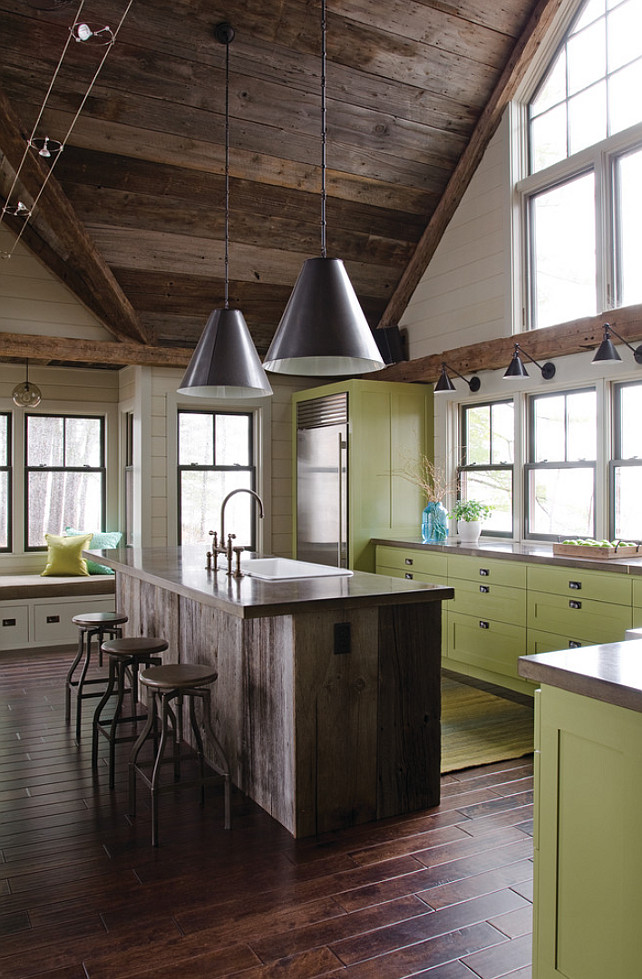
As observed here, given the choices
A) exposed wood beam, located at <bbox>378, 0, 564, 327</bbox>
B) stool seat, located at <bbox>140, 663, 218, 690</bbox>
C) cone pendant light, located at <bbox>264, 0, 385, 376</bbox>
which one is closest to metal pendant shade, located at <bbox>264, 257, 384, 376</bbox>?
cone pendant light, located at <bbox>264, 0, 385, 376</bbox>

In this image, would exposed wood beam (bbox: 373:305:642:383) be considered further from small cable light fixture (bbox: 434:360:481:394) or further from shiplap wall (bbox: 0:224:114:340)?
shiplap wall (bbox: 0:224:114:340)

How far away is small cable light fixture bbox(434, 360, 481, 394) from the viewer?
5.77 meters

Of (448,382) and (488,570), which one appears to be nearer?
(488,570)

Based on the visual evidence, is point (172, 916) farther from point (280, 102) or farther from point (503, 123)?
point (503, 123)

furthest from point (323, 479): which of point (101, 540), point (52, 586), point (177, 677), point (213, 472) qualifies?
point (177, 677)

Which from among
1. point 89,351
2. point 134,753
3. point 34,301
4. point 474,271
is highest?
point 474,271

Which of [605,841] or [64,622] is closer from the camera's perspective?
[605,841]

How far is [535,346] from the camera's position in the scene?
205 inches

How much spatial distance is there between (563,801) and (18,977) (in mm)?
1560

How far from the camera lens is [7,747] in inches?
157

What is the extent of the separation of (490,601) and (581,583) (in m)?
0.84

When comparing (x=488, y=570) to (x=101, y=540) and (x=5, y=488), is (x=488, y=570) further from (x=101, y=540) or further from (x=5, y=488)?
(x=5, y=488)

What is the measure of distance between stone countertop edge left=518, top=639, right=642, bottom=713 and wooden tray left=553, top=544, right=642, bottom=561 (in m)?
2.39

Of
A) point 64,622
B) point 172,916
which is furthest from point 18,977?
point 64,622
